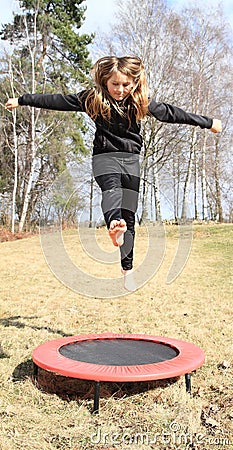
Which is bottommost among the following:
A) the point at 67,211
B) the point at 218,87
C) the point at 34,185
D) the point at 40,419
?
the point at 40,419

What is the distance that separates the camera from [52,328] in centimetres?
445

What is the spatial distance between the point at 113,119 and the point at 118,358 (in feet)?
4.98

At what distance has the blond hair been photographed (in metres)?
2.88

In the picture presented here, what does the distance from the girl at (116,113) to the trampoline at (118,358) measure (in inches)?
28.7

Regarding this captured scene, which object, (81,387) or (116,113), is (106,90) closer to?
(116,113)

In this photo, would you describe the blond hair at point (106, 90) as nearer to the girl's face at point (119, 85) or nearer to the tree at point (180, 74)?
the girl's face at point (119, 85)

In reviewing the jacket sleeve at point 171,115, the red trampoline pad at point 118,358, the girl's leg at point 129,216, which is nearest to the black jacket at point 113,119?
the jacket sleeve at point 171,115

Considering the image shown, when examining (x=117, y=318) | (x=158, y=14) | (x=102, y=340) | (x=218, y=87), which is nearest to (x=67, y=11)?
(x=158, y=14)

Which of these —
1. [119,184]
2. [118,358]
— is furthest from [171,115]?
[118,358]

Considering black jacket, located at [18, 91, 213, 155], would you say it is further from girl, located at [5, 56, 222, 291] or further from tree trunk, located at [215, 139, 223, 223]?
tree trunk, located at [215, 139, 223, 223]

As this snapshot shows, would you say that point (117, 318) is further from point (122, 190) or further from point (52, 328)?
point (122, 190)

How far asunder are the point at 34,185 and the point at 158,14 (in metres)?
6.50

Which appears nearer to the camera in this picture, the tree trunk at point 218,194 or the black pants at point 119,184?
the black pants at point 119,184

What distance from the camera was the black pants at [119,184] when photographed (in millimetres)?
2811
